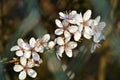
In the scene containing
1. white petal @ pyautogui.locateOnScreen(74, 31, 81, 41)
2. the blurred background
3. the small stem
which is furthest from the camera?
the small stem

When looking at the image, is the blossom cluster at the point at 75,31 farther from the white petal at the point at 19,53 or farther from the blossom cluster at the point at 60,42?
the white petal at the point at 19,53

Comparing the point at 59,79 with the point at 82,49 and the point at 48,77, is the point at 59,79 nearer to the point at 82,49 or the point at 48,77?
the point at 82,49

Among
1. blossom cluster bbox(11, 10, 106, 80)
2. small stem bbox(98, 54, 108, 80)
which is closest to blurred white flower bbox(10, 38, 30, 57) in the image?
blossom cluster bbox(11, 10, 106, 80)

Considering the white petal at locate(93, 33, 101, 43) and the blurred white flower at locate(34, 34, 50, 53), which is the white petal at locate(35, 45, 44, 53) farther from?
the white petal at locate(93, 33, 101, 43)

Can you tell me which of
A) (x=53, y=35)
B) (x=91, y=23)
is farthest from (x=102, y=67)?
(x=91, y=23)

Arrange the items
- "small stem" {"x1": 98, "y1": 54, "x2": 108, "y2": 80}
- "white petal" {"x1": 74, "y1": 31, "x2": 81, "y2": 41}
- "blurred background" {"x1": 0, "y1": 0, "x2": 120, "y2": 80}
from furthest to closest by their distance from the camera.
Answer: "small stem" {"x1": 98, "y1": 54, "x2": 108, "y2": 80}, "white petal" {"x1": 74, "y1": 31, "x2": 81, "y2": 41}, "blurred background" {"x1": 0, "y1": 0, "x2": 120, "y2": 80}

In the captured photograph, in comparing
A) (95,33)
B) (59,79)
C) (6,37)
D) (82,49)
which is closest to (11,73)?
(6,37)
